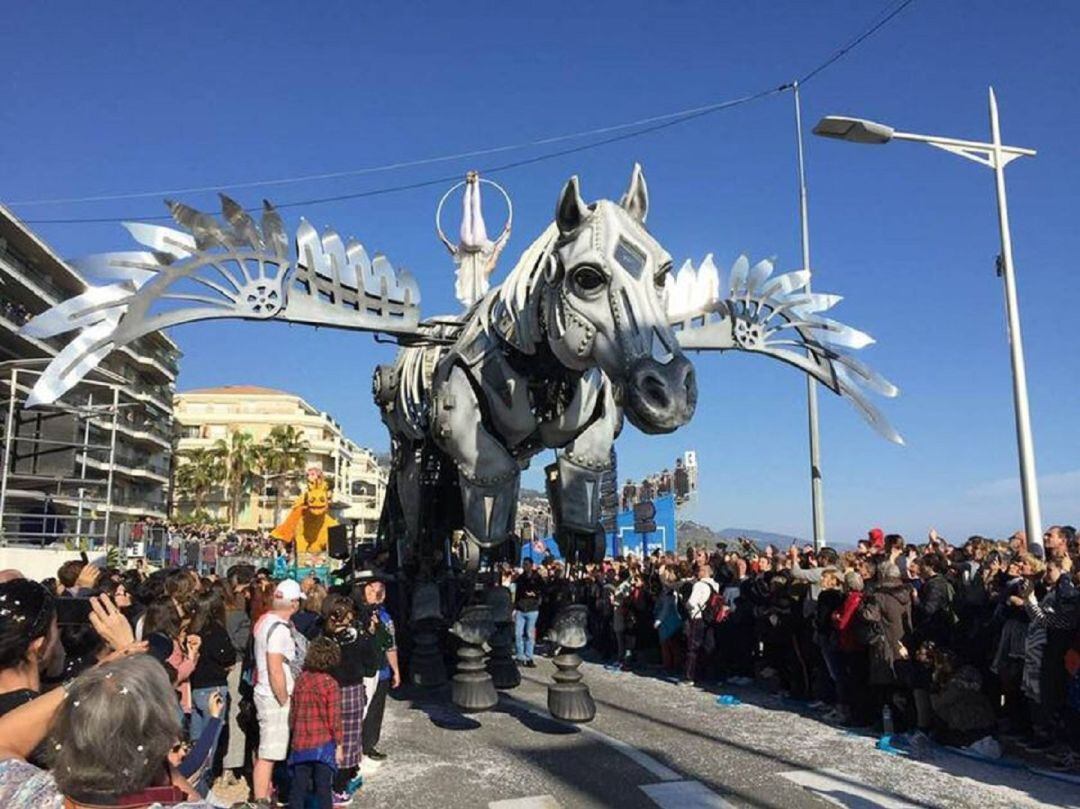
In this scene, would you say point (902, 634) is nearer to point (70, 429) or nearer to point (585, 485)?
point (585, 485)

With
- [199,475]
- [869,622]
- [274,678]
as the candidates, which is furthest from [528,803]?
[199,475]

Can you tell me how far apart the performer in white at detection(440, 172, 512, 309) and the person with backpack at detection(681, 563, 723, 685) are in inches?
177

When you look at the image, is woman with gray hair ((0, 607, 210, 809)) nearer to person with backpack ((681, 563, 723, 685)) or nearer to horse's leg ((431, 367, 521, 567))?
horse's leg ((431, 367, 521, 567))

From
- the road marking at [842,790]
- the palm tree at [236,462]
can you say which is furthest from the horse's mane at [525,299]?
the palm tree at [236,462]

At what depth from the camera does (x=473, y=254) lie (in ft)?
32.0

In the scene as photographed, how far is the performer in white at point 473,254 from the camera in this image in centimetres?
968

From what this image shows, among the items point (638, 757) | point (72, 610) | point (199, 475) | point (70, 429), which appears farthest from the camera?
point (199, 475)

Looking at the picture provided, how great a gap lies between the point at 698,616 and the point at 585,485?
16.0 feet

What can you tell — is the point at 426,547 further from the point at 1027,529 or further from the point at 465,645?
the point at 1027,529

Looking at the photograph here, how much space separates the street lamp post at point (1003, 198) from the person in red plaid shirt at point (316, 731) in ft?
22.7

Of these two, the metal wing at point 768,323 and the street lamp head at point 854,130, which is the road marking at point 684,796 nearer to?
the metal wing at point 768,323

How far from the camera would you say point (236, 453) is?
222 feet

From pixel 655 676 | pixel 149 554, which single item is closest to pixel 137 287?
pixel 655 676

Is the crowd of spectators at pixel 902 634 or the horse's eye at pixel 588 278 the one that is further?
the crowd of spectators at pixel 902 634
